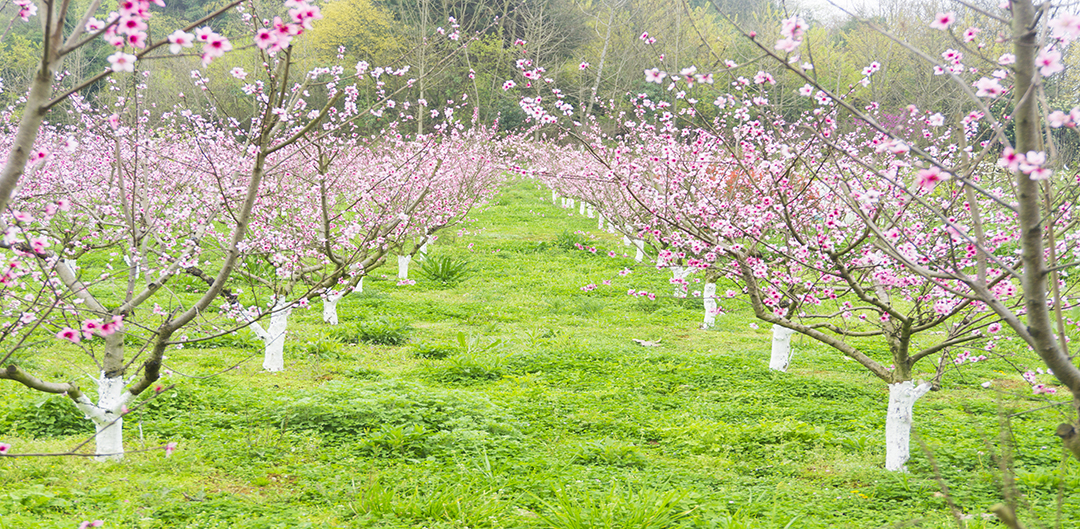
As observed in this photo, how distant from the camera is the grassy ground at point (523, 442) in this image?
440 cm

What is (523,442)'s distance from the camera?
5.84 metres

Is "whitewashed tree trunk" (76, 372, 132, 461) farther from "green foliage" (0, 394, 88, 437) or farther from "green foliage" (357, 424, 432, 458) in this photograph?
"green foliage" (357, 424, 432, 458)

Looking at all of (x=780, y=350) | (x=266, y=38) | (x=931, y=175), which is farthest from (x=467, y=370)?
(x=931, y=175)

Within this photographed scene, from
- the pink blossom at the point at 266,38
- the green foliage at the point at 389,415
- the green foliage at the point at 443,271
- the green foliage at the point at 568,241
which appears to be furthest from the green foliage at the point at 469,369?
the green foliage at the point at 568,241

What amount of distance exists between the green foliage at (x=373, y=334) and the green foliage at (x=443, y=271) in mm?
3619

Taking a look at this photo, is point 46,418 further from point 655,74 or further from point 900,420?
point 900,420

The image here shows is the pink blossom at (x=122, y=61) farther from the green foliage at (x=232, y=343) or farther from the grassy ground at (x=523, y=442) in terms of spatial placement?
the green foliage at (x=232, y=343)

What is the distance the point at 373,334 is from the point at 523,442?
4294 mm

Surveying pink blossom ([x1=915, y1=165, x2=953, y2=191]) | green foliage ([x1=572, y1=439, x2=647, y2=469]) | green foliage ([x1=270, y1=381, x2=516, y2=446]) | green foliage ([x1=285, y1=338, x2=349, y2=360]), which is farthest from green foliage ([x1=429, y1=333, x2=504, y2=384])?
pink blossom ([x1=915, y1=165, x2=953, y2=191])

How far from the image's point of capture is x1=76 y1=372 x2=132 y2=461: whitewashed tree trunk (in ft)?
15.2

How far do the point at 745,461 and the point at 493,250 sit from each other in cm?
1154

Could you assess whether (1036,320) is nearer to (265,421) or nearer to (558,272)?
(265,421)

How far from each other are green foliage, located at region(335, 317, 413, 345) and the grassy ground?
0.04 m

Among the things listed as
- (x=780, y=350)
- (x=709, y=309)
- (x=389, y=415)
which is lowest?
(x=389, y=415)
